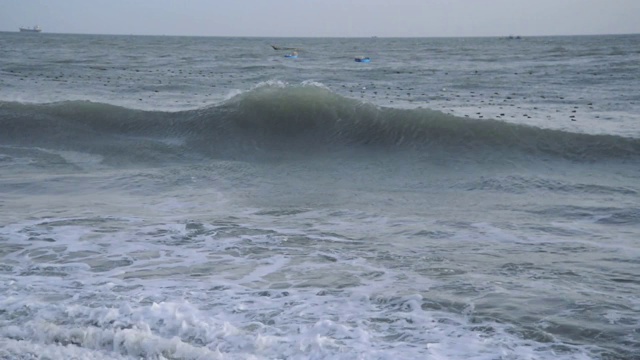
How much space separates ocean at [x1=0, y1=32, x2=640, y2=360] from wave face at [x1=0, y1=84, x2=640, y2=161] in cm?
6

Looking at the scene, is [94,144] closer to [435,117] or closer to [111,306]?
[435,117]

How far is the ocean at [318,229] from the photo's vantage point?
5066 millimetres

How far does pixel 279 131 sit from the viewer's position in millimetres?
15617

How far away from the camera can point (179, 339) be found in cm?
493

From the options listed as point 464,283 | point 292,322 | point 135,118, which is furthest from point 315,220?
point 135,118

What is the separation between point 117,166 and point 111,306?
24.5ft

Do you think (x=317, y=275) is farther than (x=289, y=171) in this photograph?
No

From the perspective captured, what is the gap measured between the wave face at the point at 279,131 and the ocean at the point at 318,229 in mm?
61

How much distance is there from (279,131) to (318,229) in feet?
25.5

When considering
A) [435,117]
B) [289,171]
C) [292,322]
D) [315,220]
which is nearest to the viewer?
[292,322]

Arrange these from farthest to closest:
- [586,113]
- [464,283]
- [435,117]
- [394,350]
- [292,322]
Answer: [586,113]
[435,117]
[464,283]
[292,322]
[394,350]

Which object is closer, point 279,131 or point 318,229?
point 318,229

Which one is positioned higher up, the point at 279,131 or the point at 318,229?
the point at 279,131

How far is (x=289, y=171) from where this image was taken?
12.4 meters
